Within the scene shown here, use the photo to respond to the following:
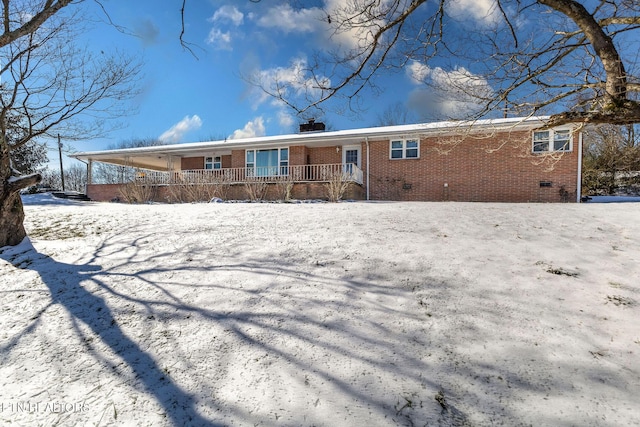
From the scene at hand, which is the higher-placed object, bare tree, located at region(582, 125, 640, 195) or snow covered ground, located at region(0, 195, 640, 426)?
bare tree, located at region(582, 125, 640, 195)

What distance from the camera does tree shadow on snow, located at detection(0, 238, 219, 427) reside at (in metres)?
2.15

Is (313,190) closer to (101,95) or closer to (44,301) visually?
(101,95)

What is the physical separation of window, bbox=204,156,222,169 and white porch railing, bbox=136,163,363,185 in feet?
10.1

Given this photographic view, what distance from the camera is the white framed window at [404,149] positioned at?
14.8 meters

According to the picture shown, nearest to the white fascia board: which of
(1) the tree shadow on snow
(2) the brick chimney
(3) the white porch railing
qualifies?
(3) the white porch railing

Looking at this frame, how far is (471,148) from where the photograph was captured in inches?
541

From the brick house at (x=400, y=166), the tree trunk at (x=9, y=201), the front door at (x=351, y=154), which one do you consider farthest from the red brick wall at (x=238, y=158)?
the tree trunk at (x=9, y=201)

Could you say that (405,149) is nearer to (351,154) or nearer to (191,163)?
(351,154)

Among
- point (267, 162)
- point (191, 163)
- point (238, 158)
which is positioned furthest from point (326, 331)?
point (191, 163)

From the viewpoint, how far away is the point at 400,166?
1495 centimetres

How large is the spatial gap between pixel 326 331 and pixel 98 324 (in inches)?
87.6

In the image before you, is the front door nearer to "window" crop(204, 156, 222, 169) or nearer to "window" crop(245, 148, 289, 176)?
"window" crop(245, 148, 289, 176)

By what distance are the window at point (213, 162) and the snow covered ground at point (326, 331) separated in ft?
49.8

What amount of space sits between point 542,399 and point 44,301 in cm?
479
